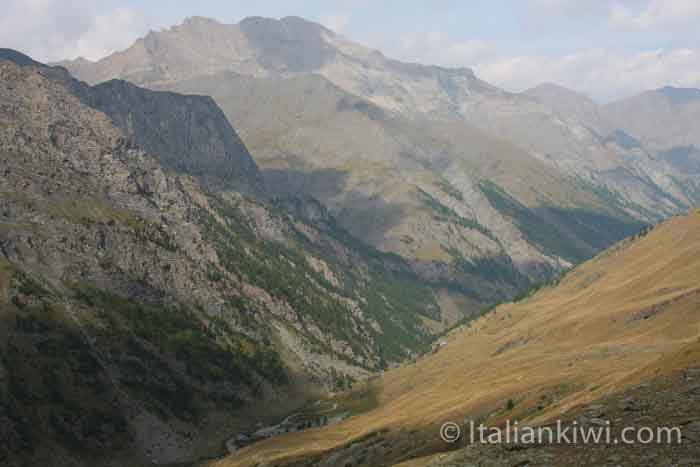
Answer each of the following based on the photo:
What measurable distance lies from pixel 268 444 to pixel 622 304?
95169mm

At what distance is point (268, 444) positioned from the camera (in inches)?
7840

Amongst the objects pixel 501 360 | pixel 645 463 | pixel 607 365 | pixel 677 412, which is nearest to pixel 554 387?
pixel 607 365

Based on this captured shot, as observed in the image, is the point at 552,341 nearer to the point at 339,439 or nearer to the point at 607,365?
the point at 339,439

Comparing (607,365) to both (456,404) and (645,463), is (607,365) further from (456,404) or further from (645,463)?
(645,463)

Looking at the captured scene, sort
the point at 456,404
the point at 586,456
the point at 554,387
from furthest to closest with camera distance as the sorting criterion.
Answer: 1. the point at 456,404
2. the point at 554,387
3. the point at 586,456

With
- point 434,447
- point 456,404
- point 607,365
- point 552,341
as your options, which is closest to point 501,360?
point 552,341

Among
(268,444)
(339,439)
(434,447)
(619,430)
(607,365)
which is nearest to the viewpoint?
(619,430)

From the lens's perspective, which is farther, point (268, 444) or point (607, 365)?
point (268, 444)

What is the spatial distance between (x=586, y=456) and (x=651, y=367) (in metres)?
36.6

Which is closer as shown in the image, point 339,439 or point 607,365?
point 607,365

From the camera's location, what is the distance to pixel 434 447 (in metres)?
94.9

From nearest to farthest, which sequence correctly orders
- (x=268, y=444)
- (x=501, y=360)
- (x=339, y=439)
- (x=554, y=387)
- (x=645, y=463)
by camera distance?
(x=645, y=463) → (x=554, y=387) → (x=339, y=439) → (x=501, y=360) → (x=268, y=444)

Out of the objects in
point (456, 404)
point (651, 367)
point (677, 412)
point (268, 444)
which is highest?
point (677, 412)

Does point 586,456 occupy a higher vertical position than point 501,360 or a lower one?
higher
